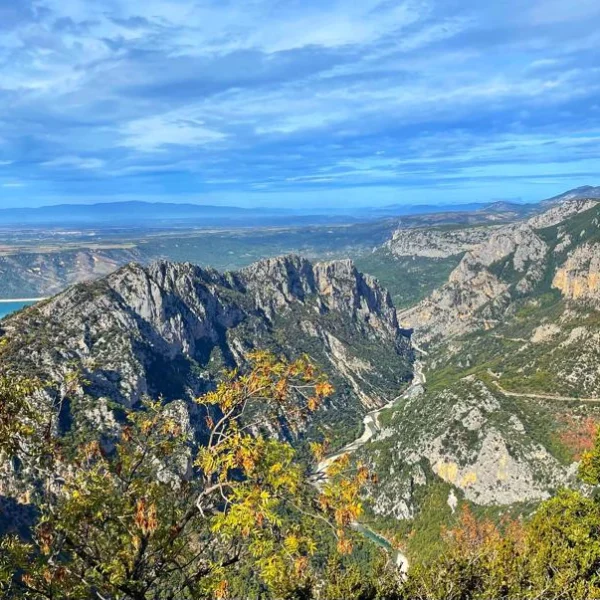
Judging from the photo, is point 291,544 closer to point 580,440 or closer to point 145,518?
point 145,518

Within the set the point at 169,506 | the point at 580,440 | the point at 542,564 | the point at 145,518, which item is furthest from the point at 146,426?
the point at 580,440

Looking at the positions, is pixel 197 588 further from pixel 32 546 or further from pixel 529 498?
pixel 529 498

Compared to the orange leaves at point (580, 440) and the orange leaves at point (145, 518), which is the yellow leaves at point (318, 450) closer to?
the orange leaves at point (145, 518)

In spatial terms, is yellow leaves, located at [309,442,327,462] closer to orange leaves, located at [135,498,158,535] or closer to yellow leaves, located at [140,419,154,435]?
orange leaves, located at [135,498,158,535]

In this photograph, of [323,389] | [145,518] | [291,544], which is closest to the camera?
[291,544]

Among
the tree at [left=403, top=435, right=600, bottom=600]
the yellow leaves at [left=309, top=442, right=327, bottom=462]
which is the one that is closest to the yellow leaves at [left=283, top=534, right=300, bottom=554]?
the yellow leaves at [left=309, top=442, right=327, bottom=462]

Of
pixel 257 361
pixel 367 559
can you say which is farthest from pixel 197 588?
pixel 367 559

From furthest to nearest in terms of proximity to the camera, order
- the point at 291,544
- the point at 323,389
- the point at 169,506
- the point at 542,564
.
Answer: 1. the point at 542,564
2. the point at 169,506
3. the point at 323,389
4. the point at 291,544
